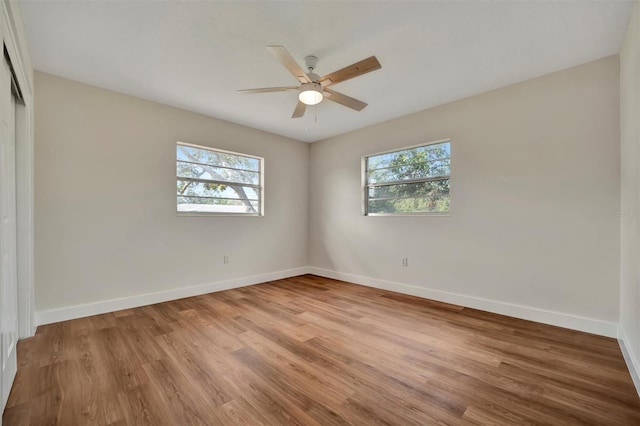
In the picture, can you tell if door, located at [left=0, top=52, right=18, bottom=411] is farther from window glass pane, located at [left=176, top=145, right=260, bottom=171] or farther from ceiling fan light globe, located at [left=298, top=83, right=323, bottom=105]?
ceiling fan light globe, located at [left=298, top=83, right=323, bottom=105]

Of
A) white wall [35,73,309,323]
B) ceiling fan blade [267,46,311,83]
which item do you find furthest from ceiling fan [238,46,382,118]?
white wall [35,73,309,323]

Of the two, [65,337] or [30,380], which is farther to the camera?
[65,337]

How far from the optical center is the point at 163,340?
250 cm

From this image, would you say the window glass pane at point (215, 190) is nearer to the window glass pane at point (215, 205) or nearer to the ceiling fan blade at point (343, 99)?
the window glass pane at point (215, 205)

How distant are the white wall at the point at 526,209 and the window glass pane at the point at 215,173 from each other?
2.30 metres

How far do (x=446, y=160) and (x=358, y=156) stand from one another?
1.45m

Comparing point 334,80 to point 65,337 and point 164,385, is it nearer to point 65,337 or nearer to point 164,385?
point 164,385

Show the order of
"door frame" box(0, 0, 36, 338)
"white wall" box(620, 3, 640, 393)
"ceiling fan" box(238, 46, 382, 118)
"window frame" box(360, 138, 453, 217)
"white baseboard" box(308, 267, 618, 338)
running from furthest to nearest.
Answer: "window frame" box(360, 138, 453, 217) → "white baseboard" box(308, 267, 618, 338) → "door frame" box(0, 0, 36, 338) → "ceiling fan" box(238, 46, 382, 118) → "white wall" box(620, 3, 640, 393)

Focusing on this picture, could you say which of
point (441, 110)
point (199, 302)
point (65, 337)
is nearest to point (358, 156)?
point (441, 110)

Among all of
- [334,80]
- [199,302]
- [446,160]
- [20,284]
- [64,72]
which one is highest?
[64,72]

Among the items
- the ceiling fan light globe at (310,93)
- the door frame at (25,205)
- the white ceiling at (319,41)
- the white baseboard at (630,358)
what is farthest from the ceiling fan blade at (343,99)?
the white baseboard at (630,358)

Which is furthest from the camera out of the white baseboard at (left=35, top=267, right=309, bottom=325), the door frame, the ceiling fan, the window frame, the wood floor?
the window frame

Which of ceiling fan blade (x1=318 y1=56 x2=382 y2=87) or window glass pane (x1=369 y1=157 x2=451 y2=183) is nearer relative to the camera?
ceiling fan blade (x1=318 y1=56 x2=382 y2=87)

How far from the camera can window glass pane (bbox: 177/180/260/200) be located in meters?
3.96
